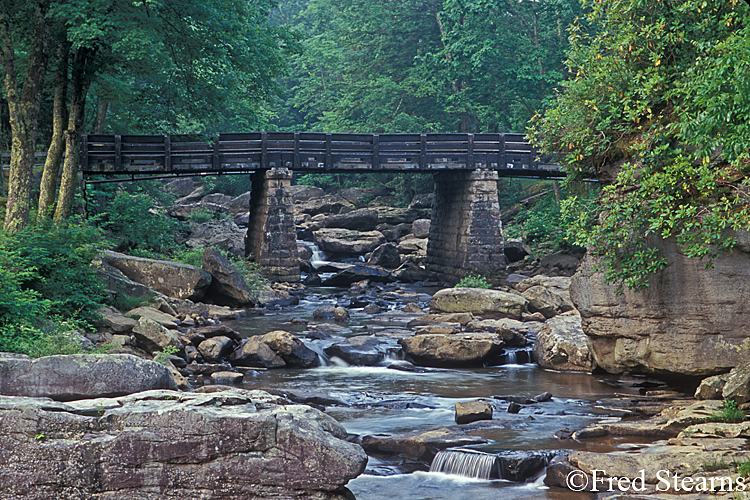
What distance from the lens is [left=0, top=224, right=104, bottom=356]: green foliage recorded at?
29.8 feet

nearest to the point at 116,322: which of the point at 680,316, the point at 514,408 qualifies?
the point at 514,408

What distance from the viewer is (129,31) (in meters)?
15.2

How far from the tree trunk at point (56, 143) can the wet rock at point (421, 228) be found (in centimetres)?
2218

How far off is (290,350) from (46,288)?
465cm

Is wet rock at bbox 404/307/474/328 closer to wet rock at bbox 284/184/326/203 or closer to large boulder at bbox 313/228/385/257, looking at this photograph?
large boulder at bbox 313/228/385/257

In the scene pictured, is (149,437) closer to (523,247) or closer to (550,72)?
(523,247)

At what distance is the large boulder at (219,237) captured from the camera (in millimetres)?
29281

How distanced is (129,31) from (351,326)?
8949 millimetres

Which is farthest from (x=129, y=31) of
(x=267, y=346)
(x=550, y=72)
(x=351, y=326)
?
(x=550, y=72)

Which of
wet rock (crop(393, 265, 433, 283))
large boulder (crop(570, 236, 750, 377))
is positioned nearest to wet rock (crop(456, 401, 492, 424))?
large boulder (crop(570, 236, 750, 377))

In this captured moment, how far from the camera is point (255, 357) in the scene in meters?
13.5

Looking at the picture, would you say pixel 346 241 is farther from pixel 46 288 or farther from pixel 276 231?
pixel 46 288

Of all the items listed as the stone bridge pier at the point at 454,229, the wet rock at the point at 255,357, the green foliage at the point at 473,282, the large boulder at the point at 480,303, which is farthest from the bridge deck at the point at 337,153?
the wet rock at the point at 255,357

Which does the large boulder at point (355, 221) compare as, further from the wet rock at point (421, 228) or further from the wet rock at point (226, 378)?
the wet rock at point (226, 378)
